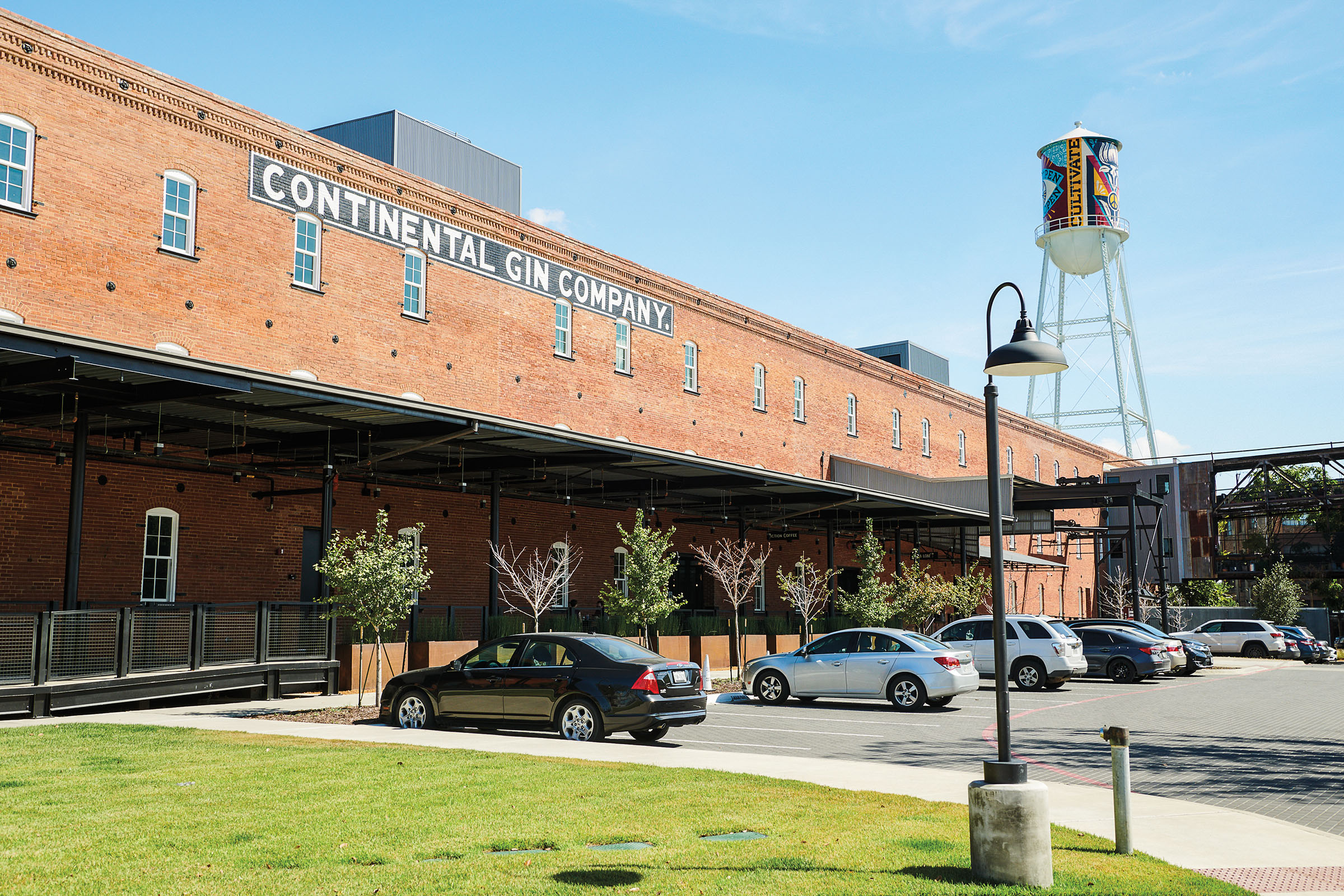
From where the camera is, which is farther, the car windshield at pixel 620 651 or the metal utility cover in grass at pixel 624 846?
the car windshield at pixel 620 651

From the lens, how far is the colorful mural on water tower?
5938 centimetres

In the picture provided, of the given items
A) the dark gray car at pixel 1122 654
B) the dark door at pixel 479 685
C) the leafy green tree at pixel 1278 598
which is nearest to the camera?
the dark door at pixel 479 685

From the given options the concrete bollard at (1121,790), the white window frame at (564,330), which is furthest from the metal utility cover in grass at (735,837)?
the white window frame at (564,330)

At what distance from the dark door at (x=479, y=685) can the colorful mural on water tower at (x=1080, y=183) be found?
2038 inches

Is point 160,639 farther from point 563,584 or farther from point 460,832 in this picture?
point 563,584

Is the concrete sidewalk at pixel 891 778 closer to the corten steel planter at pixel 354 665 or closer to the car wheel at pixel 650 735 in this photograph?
the car wheel at pixel 650 735

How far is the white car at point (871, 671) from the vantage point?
20.5 metres

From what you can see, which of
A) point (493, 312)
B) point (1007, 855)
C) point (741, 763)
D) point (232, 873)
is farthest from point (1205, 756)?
point (493, 312)

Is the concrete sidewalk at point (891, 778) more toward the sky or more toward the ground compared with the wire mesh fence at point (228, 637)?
more toward the ground

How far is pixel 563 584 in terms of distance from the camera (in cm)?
2952

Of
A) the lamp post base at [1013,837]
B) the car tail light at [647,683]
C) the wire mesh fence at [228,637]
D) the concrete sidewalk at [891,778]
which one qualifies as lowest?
the concrete sidewalk at [891,778]

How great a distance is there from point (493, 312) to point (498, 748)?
17.9 meters

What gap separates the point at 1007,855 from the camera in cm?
734

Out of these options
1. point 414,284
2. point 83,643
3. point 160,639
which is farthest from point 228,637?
point 414,284
